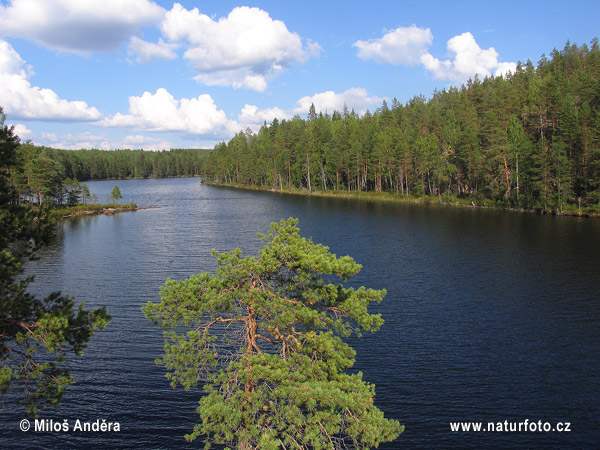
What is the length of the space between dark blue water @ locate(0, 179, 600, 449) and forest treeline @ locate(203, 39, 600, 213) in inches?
527

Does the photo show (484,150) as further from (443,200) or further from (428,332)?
(428,332)

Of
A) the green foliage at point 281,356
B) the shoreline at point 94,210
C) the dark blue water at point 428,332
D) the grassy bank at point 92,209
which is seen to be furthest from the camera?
the grassy bank at point 92,209

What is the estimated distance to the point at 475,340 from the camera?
25375 millimetres

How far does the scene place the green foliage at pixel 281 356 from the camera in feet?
37.5

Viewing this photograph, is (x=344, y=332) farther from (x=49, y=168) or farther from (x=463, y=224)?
(x=49, y=168)

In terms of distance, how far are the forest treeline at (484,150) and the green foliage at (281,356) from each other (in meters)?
65.0

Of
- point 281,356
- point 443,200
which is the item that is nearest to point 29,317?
point 281,356

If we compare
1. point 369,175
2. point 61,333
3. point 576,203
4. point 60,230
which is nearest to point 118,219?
point 60,230

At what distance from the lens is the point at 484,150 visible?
8362cm

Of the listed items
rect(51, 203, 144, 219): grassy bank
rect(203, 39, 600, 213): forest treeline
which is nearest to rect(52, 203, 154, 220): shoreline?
rect(51, 203, 144, 219): grassy bank

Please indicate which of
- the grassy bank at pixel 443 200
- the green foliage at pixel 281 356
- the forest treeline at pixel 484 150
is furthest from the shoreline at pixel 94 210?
the green foliage at pixel 281 356

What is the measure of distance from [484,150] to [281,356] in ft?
269

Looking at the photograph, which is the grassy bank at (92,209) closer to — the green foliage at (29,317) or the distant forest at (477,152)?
the distant forest at (477,152)

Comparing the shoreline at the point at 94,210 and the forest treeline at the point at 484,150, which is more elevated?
the forest treeline at the point at 484,150
